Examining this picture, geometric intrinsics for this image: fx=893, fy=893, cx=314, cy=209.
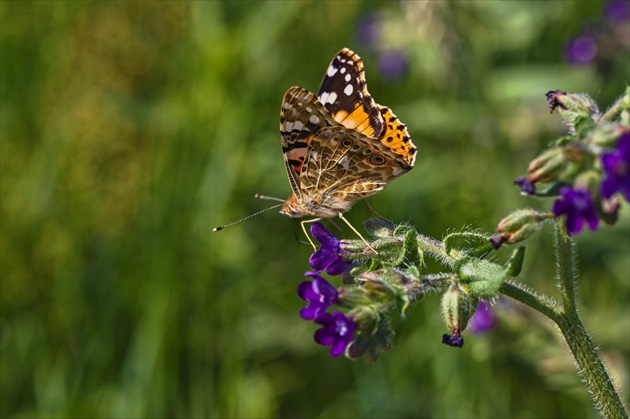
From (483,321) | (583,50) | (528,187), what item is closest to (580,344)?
(528,187)

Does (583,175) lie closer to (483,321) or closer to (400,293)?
(400,293)

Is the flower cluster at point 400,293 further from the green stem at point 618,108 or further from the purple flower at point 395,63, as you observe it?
the purple flower at point 395,63

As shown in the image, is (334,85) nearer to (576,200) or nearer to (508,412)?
(576,200)

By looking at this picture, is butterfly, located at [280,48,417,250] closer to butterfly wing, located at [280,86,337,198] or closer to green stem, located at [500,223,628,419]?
butterfly wing, located at [280,86,337,198]

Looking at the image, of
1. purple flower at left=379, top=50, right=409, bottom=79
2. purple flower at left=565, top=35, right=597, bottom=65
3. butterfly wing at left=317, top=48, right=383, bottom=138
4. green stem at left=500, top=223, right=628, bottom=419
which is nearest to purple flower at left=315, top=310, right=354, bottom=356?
green stem at left=500, top=223, right=628, bottom=419

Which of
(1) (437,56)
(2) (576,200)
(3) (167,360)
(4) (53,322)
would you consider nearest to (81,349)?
(4) (53,322)

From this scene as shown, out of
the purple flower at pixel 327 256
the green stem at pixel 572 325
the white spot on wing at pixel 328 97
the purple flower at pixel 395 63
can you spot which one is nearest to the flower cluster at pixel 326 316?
the purple flower at pixel 327 256

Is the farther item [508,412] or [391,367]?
[391,367]
